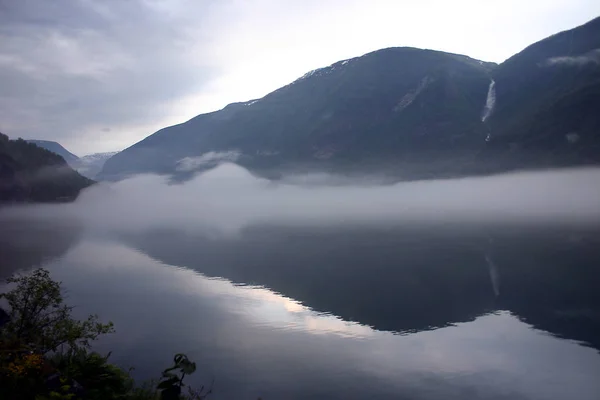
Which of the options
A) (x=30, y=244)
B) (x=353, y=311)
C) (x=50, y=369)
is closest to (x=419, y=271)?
(x=353, y=311)

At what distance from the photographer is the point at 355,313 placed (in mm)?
53531

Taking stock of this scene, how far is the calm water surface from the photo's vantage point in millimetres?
33438

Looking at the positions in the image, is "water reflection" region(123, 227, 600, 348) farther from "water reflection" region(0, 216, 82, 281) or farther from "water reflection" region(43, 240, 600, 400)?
"water reflection" region(0, 216, 82, 281)

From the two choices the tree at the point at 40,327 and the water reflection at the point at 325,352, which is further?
the water reflection at the point at 325,352

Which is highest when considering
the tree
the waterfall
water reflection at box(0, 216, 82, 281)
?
the tree

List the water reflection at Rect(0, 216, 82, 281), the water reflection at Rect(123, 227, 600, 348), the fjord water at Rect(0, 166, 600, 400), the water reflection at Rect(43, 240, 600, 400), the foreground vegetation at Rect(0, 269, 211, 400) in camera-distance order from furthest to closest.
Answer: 1. the water reflection at Rect(0, 216, 82, 281)
2. the water reflection at Rect(123, 227, 600, 348)
3. the fjord water at Rect(0, 166, 600, 400)
4. the water reflection at Rect(43, 240, 600, 400)
5. the foreground vegetation at Rect(0, 269, 211, 400)

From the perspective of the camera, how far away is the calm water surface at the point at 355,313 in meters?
33.4

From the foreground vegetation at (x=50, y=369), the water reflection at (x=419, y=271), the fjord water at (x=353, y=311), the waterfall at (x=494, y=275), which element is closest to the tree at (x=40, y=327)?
the foreground vegetation at (x=50, y=369)

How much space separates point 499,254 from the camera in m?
100

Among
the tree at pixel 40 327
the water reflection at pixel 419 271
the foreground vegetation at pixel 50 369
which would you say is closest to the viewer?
the foreground vegetation at pixel 50 369

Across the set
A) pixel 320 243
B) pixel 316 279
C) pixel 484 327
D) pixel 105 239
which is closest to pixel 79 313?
pixel 316 279

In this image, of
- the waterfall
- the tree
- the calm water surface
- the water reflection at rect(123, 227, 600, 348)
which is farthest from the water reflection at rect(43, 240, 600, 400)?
the waterfall

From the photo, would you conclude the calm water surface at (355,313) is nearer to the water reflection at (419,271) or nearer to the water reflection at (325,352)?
the water reflection at (325,352)

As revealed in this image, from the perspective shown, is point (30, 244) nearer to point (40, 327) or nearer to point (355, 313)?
point (355, 313)
